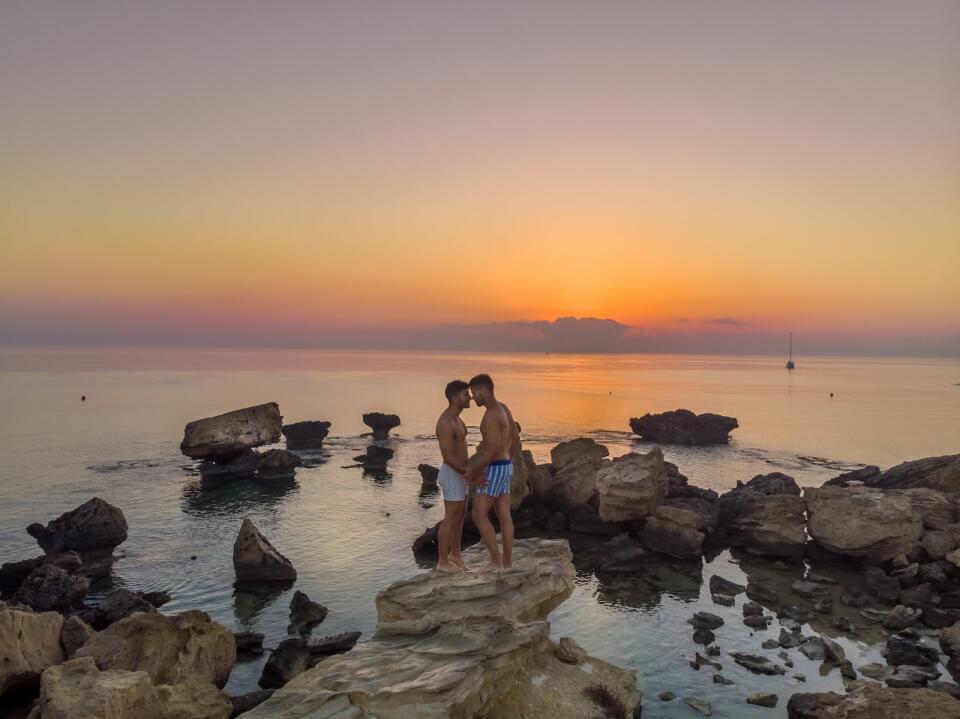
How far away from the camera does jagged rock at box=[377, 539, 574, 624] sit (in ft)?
39.1

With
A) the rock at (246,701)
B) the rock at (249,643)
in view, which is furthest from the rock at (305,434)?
the rock at (246,701)

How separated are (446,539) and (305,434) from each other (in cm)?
4368

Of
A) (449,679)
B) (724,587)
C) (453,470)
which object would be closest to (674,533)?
(724,587)

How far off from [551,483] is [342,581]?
12.3 metres

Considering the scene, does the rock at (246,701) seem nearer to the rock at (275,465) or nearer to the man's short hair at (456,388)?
the man's short hair at (456,388)

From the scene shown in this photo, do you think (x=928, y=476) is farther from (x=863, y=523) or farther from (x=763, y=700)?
(x=763, y=700)

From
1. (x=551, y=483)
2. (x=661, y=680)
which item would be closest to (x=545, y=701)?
(x=661, y=680)

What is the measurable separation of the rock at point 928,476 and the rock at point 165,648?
30.0 metres

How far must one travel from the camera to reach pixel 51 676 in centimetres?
1105

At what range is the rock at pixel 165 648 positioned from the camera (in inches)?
518

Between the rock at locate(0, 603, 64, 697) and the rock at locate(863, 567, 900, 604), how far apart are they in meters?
22.4

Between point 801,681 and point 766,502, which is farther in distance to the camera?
point 766,502

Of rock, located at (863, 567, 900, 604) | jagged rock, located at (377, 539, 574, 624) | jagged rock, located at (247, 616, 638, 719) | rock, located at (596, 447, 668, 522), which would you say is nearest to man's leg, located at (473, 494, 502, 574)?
jagged rock, located at (377, 539, 574, 624)

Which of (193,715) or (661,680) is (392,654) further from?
(661,680)
